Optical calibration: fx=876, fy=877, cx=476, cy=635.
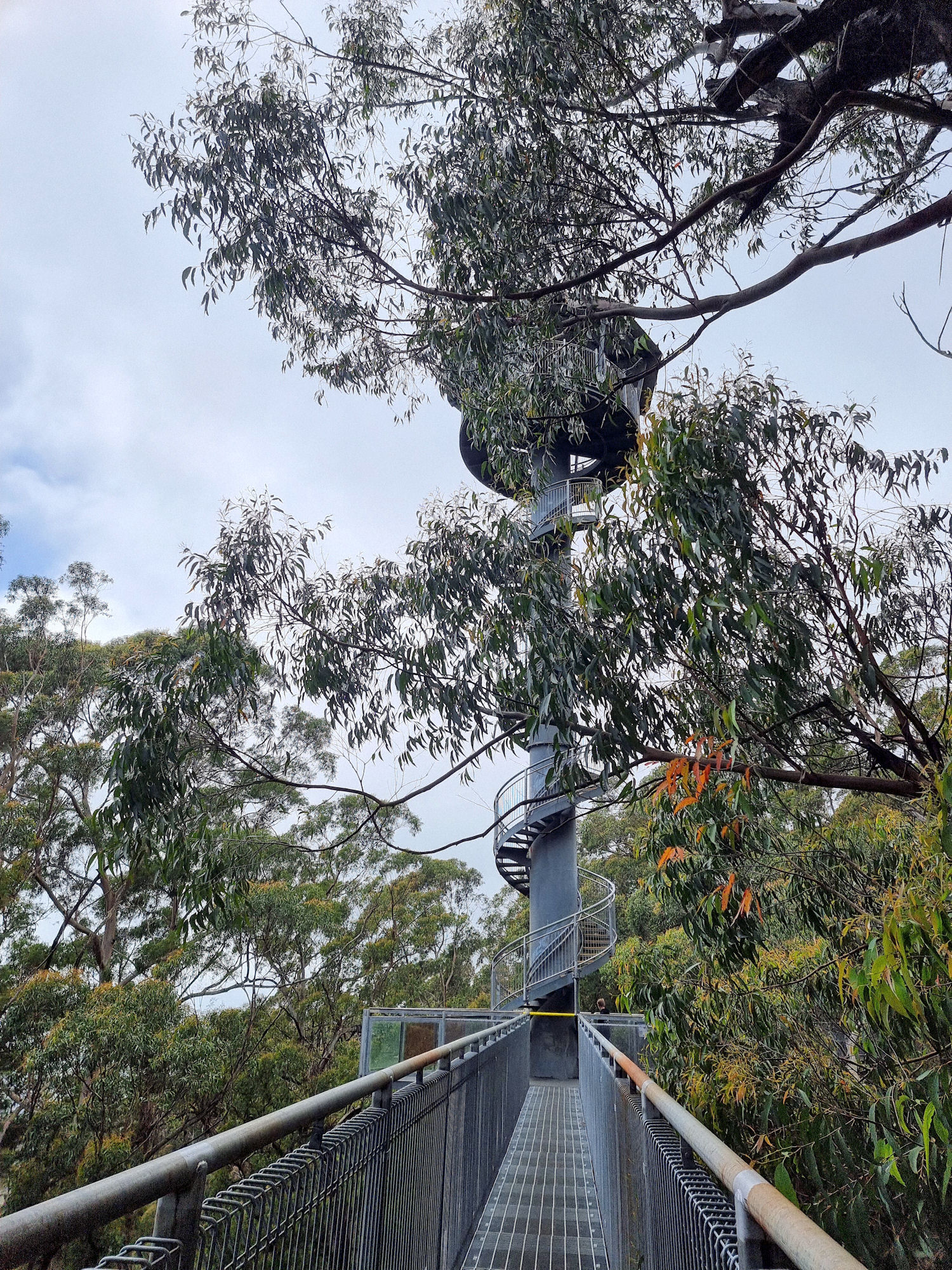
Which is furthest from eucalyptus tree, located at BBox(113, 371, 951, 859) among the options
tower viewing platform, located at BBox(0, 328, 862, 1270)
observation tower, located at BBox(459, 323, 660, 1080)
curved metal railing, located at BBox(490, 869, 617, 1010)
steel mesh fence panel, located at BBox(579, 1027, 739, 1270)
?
curved metal railing, located at BBox(490, 869, 617, 1010)

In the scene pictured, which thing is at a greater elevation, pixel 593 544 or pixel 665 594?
pixel 593 544

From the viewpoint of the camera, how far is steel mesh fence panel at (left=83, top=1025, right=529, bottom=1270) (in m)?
1.33

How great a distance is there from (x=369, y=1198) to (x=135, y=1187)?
148 centimetres

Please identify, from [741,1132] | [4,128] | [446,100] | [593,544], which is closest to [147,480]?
[4,128]

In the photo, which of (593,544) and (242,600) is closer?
(593,544)

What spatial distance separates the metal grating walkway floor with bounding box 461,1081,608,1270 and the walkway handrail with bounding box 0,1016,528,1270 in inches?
113

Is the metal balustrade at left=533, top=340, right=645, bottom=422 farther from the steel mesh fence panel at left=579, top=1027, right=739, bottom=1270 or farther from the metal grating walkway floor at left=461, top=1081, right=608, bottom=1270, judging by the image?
the metal grating walkway floor at left=461, top=1081, right=608, bottom=1270

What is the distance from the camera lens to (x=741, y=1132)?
4207mm

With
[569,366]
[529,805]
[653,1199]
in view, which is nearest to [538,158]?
[569,366]

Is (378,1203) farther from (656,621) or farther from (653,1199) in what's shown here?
(656,621)

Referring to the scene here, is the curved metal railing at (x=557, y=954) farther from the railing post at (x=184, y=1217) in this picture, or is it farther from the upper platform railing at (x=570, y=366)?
the railing post at (x=184, y=1217)

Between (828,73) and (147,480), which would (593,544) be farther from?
(147,480)

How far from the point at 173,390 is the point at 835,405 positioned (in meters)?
13.4

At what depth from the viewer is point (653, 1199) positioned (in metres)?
2.31
